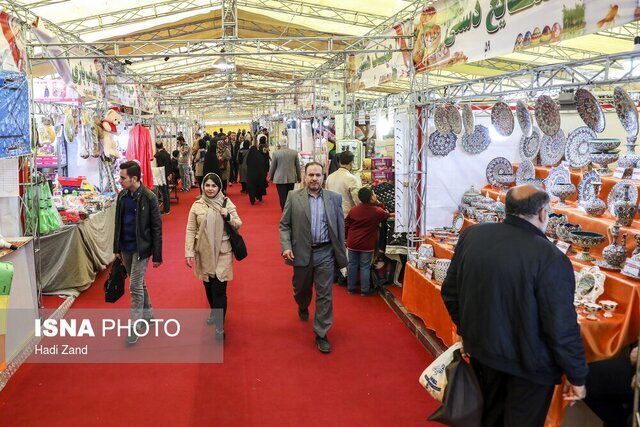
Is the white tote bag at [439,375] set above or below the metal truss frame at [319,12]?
below

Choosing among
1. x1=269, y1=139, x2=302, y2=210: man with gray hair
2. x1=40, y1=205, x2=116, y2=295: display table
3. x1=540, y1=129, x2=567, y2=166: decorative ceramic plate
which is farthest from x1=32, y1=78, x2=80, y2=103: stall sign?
x1=540, y1=129, x2=567, y2=166: decorative ceramic plate

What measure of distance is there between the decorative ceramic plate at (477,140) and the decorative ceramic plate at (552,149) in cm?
54

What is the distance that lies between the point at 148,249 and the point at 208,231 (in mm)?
504

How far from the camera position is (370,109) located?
10492 millimetres

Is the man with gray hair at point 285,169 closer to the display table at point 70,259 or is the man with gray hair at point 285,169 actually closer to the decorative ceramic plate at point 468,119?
the display table at point 70,259

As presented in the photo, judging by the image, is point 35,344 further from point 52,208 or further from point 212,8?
point 212,8

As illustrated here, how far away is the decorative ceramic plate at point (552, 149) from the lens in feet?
16.8

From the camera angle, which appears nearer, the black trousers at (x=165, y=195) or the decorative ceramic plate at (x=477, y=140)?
the decorative ceramic plate at (x=477, y=140)

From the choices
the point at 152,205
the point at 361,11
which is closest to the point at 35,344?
the point at 152,205

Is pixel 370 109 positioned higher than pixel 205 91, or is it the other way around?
pixel 205 91

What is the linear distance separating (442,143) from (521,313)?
11.8 ft

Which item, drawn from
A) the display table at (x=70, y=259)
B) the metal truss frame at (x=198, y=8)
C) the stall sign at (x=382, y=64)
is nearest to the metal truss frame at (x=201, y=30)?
the metal truss frame at (x=198, y=8)

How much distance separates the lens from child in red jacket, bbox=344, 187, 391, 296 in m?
5.33

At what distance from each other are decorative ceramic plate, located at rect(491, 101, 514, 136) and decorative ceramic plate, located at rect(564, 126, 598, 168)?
50 cm
